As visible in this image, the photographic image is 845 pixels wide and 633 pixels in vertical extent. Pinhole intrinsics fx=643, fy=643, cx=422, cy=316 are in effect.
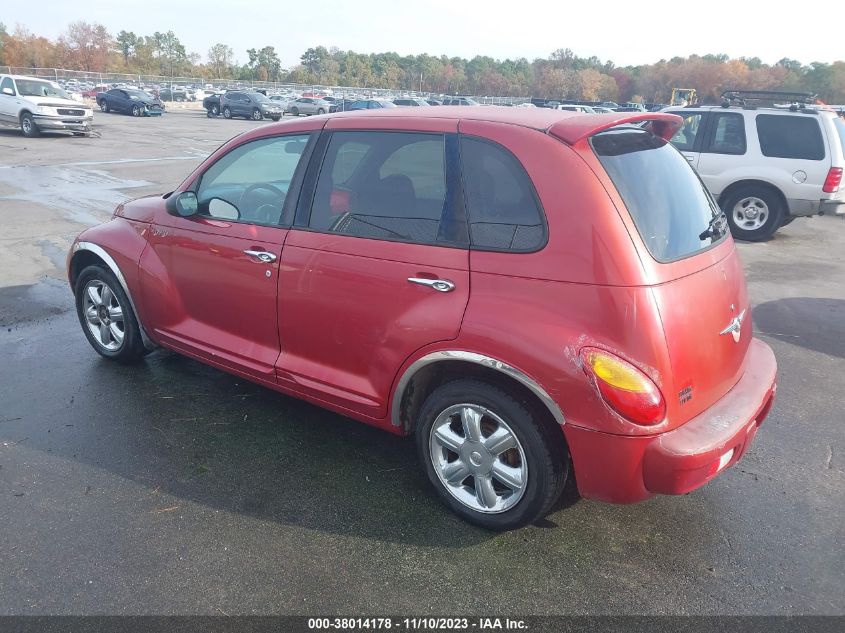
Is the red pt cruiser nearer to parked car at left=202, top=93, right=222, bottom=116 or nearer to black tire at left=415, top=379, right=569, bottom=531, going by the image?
black tire at left=415, top=379, right=569, bottom=531

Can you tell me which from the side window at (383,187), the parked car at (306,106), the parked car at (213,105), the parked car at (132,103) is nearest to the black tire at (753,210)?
the side window at (383,187)

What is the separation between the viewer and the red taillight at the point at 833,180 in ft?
29.2

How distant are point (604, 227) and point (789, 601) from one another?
1.71 metres

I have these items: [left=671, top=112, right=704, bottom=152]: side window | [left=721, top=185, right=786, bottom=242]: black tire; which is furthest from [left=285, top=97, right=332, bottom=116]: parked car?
[left=721, top=185, right=786, bottom=242]: black tire

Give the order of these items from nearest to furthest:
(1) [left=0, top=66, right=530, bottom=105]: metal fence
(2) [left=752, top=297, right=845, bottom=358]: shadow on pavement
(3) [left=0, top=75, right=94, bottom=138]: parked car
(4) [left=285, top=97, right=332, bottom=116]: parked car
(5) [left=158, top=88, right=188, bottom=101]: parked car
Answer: (2) [left=752, top=297, right=845, bottom=358]: shadow on pavement
(3) [left=0, top=75, right=94, bottom=138]: parked car
(4) [left=285, top=97, right=332, bottom=116]: parked car
(5) [left=158, top=88, right=188, bottom=101]: parked car
(1) [left=0, top=66, right=530, bottom=105]: metal fence

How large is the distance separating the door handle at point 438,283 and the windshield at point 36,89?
23207mm

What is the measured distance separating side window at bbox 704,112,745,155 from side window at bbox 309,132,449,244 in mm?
8114

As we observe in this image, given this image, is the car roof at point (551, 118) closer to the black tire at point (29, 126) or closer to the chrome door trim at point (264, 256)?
the chrome door trim at point (264, 256)

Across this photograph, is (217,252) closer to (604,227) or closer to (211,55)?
(604,227)

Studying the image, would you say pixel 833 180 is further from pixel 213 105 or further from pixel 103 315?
pixel 213 105

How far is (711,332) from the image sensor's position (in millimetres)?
2789

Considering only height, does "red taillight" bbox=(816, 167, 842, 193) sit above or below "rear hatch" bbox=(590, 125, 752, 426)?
below

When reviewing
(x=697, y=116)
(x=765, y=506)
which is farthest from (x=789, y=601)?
(x=697, y=116)

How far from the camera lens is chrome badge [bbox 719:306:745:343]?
9.59 ft
